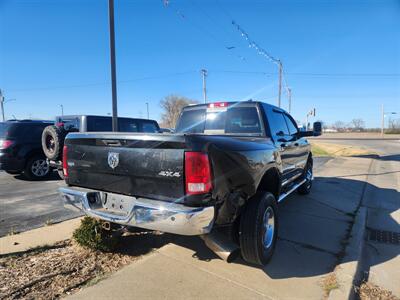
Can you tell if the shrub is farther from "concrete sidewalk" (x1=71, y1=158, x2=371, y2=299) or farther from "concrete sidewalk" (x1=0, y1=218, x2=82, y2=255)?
"concrete sidewalk" (x1=0, y1=218, x2=82, y2=255)

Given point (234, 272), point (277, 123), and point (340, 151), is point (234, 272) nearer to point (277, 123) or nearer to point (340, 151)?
point (277, 123)

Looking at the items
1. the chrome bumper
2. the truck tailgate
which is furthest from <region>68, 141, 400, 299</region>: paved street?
the truck tailgate

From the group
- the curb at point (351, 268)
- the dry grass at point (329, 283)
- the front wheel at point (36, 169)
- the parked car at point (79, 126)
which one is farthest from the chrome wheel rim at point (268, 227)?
the front wheel at point (36, 169)

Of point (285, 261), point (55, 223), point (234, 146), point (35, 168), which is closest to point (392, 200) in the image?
point (285, 261)

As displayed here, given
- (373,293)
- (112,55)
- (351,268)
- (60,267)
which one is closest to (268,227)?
(351,268)

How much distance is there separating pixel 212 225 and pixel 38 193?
563 cm

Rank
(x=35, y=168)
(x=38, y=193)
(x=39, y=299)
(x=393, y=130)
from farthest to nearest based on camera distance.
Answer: (x=393, y=130) < (x=35, y=168) < (x=38, y=193) < (x=39, y=299)

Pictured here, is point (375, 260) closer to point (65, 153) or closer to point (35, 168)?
point (65, 153)

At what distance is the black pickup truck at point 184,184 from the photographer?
101 inches

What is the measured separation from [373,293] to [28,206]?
5.68 m

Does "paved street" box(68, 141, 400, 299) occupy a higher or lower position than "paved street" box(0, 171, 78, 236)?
lower

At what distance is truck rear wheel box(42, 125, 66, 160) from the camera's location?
4.52 meters

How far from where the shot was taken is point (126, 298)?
2623 millimetres

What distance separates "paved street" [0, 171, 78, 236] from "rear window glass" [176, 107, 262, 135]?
2567 millimetres
